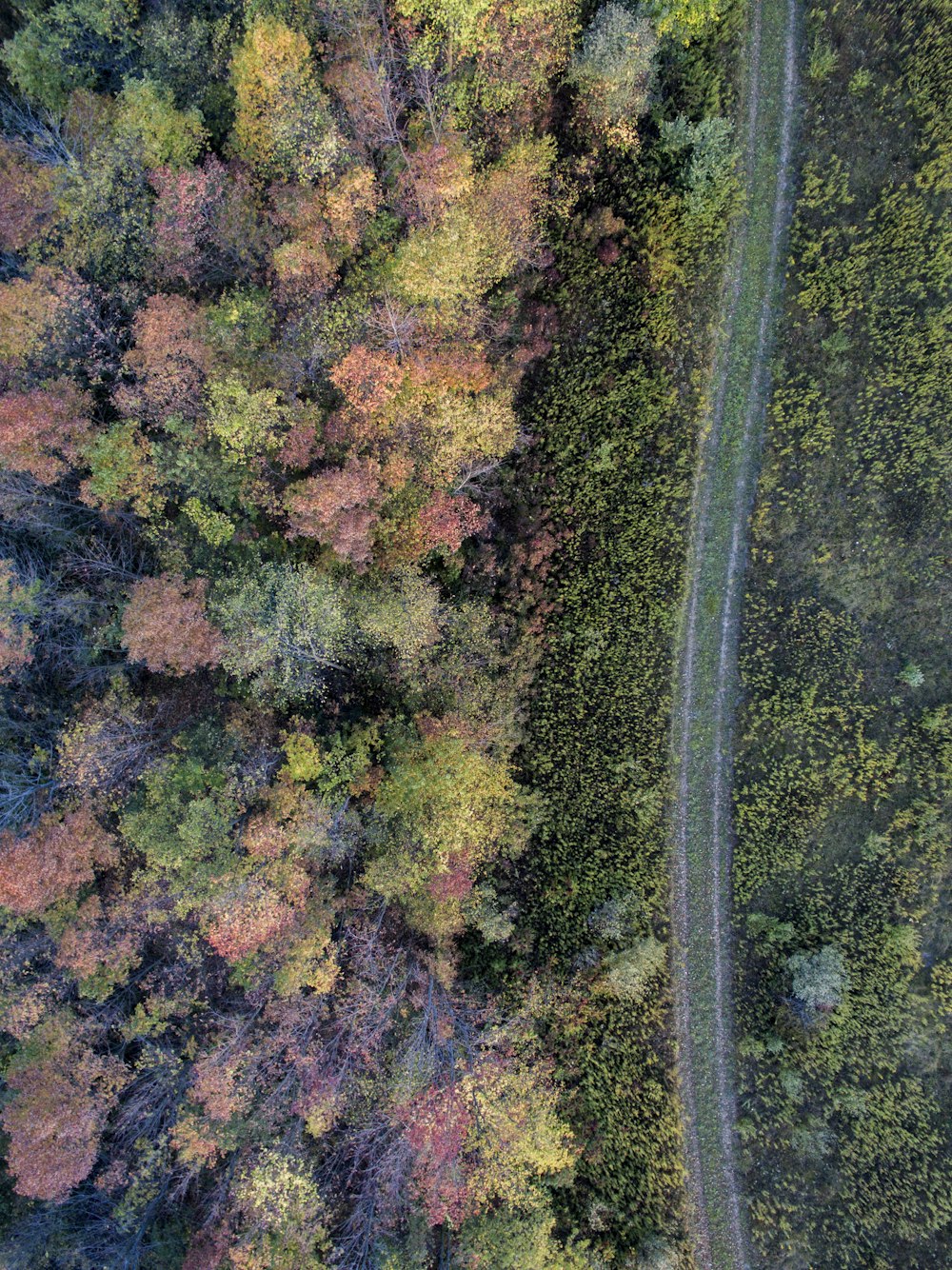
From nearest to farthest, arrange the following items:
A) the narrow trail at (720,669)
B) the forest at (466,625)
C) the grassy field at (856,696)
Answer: the grassy field at (856,696)
the forest at (466,625)
the narrow trail at (720,669)

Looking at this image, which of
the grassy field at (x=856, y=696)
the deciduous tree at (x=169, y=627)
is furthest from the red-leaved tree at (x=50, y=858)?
the grassy field at (x=856, y=696)

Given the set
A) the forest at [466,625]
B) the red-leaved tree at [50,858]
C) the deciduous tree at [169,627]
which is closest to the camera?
the forest at [466,625]

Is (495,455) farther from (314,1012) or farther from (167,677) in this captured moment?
(314,1012)

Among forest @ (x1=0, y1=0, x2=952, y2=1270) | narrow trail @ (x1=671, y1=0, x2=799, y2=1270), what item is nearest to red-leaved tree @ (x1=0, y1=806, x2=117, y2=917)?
forest @ (x1=0, y1=0, x2=952, y2=1270)

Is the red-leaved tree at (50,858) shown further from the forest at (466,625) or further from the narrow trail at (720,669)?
the narrow trail at (720,669)

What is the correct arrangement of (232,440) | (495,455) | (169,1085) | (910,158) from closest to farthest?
1. (910,158)
2. (232,440)
3. (495,455)
4. (169,1085)

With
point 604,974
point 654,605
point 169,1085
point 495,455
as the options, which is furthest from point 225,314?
point 169,1085

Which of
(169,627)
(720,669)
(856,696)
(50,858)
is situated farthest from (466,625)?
(50,858)
